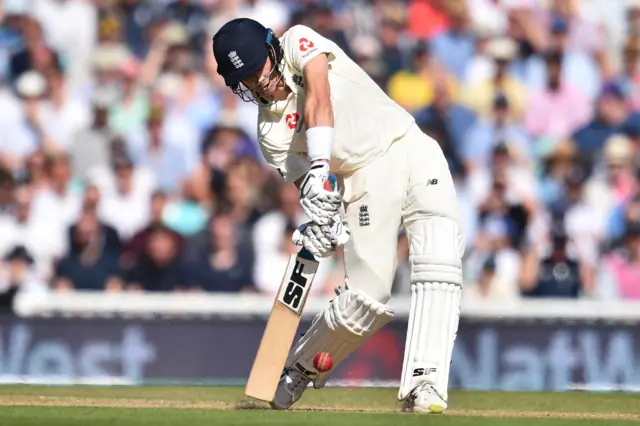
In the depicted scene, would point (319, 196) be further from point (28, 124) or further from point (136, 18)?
point (136, 18)

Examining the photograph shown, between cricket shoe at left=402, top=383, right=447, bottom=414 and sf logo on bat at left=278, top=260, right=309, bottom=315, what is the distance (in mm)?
674

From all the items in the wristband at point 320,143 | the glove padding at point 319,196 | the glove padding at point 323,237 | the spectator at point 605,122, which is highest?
the spectator at point 605,122

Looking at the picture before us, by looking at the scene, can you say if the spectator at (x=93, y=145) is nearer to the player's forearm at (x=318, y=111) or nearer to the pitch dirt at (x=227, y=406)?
the pitch dirt at (x=227, y=406)

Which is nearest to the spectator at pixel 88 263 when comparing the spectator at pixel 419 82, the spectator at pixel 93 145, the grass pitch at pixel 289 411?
the spectator at pixel 93 145

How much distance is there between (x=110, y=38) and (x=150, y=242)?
310 cm

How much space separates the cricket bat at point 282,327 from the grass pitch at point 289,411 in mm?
121

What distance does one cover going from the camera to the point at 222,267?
10109 mm

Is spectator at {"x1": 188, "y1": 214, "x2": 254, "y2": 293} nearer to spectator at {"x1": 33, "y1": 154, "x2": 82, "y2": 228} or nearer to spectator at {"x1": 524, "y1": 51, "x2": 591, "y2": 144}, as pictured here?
spectator at {"x1": 33, "y1": 154, "x2": 82, "y2": 228}

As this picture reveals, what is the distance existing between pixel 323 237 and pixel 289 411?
85 centimetres

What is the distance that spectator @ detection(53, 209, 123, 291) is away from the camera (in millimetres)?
10141

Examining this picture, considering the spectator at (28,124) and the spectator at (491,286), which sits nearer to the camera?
the spectator at (491,286)

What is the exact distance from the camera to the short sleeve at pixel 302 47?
595 cm

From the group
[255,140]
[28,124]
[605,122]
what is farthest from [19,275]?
[605,122]

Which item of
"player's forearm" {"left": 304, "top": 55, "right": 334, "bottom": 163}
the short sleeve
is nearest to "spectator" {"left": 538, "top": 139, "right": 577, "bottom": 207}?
the short sleeve
